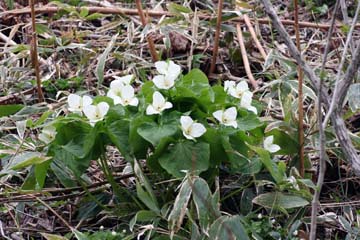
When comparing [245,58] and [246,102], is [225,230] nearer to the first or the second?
[246,102]

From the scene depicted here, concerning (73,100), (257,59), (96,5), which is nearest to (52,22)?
(96,5)

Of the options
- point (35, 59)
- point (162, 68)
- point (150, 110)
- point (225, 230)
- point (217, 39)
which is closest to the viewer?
point (225, 230)

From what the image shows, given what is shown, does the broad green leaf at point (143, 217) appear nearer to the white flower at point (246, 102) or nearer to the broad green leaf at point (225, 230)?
the broad green leaf at point (225, 230)

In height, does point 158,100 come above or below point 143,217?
above

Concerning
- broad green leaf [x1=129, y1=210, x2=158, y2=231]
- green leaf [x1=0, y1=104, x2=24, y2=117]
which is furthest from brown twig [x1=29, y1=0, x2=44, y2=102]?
broad green leaf [x1=129, y1=210, x2=158, y2=231]

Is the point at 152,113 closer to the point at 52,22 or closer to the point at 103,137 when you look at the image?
the point at 103,137

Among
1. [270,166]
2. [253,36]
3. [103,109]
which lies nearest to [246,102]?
[270,166]

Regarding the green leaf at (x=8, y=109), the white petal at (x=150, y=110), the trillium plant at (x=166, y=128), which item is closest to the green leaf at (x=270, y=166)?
the trillium plant at (x=166, y=128)
